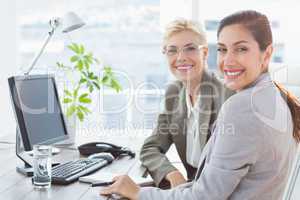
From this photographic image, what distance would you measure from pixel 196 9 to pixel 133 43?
2.13ft

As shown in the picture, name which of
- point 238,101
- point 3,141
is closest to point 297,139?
point 238,101

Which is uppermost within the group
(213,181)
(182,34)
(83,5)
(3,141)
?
(83,5)

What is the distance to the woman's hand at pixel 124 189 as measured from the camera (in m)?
1.64

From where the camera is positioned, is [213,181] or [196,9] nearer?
[213,181]

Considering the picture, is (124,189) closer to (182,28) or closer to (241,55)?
(241,55)

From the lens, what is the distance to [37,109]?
7.01ft

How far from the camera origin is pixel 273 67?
2432 mm

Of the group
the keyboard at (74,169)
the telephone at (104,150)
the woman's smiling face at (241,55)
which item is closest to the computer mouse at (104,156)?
the keyboard at (74,169)

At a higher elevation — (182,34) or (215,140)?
(182,34)

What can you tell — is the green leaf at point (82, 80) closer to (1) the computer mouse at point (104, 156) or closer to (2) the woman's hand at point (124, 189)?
(1) the computer mouse at point (104, 156)

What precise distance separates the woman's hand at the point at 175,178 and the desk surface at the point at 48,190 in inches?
5.2

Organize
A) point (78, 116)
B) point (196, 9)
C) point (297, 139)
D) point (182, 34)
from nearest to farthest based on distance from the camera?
1. point (297, 139)
2. point (182, 34)
3. point (78, 116)
4. point (196, 9)

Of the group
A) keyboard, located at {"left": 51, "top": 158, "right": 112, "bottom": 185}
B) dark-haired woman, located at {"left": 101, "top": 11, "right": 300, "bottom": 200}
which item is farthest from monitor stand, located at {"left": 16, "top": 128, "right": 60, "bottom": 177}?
dark-haired woman, located at {"left": 101, "top": 11, "right": 300, "bottom": 200}

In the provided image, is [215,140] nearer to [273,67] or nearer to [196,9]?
[273,67]
